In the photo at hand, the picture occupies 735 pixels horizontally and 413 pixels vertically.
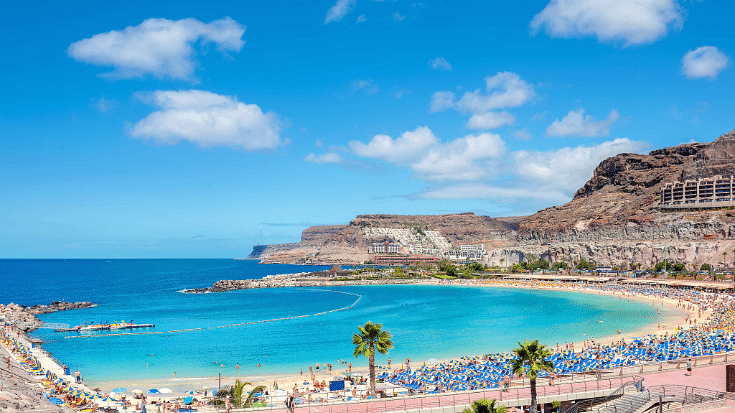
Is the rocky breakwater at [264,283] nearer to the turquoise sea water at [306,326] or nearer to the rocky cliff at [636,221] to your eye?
the turquoise sea water at [306,326]

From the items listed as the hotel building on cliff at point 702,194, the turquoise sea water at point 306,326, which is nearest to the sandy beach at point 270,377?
the turquoise sea water at point 306,326

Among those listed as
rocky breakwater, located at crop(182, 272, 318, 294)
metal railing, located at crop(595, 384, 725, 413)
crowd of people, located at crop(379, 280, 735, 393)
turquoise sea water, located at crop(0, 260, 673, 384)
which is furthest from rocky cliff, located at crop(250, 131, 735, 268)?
metal railing, located at crop(595, 384, 725, 413)

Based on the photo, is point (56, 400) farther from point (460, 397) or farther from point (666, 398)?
point (666, 398)

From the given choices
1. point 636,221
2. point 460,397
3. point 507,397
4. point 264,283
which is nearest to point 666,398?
point 507,397

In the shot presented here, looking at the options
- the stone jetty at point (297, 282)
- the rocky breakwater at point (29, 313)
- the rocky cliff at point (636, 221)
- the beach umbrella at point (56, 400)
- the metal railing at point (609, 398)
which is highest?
the rocky cliff at point (636, 221)

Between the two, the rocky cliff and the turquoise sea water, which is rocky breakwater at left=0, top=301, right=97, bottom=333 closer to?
the turquoise sea water
